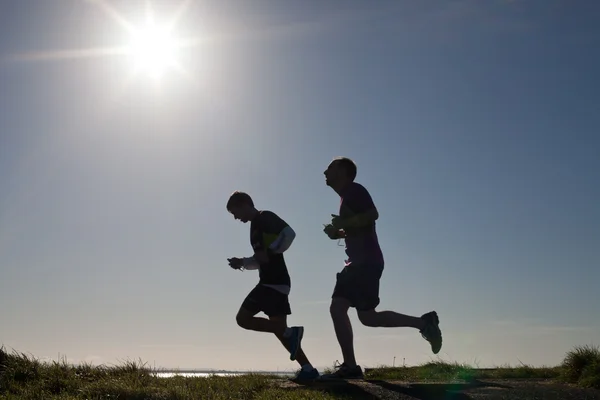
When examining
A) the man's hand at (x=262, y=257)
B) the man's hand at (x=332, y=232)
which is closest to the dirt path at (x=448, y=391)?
the man's hand at (x=262, y=257)

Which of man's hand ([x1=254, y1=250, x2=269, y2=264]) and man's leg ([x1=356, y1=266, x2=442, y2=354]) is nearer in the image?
man's leg ([x1=356, y1=266, x2=442, y2=354])

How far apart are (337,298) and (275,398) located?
71.9 inches

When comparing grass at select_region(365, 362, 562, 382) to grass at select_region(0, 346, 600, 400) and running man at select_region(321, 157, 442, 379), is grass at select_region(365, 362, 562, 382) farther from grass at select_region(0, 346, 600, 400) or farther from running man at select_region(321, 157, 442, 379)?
running man at select_region(321, 157, 442, 379)

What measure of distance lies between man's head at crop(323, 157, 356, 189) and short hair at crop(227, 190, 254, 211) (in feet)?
3.39

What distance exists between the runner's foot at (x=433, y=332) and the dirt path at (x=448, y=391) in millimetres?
562

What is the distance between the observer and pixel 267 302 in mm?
7051

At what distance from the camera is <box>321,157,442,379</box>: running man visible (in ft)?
21.7

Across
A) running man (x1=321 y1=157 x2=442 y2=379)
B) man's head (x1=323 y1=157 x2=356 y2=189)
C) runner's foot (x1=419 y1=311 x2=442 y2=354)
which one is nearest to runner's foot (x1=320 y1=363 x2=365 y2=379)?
running man (x1=321 y1=157 x2=442 y2=379)

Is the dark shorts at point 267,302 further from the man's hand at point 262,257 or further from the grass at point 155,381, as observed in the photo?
the grass at point 155,381

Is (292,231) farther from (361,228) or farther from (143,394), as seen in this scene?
(143,394)

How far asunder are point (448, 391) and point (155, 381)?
3.01 m

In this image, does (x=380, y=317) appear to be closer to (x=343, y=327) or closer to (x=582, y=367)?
(x=343, y=327)

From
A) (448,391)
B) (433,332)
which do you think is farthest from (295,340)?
(448,391)

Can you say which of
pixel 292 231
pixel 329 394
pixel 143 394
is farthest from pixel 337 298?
pixel 143 394
